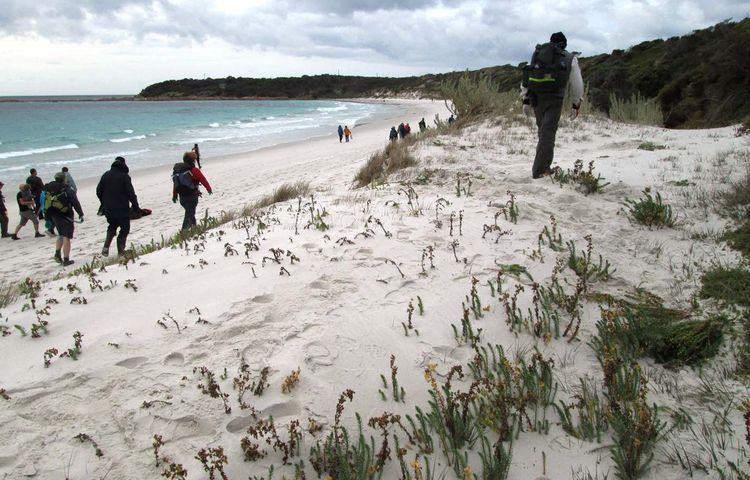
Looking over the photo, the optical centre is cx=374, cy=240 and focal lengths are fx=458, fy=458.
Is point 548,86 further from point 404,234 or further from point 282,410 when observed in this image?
point 282,410

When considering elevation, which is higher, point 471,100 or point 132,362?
point 471,100

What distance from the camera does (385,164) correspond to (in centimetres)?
844

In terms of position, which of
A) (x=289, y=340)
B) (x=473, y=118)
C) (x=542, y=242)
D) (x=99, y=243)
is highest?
(x=473, y=118)

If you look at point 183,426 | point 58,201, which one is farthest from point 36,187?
point 183,426

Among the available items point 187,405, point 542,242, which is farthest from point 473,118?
point 187,405

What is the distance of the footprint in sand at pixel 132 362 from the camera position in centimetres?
277

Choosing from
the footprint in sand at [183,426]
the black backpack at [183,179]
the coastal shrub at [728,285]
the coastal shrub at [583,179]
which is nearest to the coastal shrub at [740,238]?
the coastal shrub at [728,285]

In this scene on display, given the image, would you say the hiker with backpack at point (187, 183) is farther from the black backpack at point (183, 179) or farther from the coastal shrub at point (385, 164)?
the coastal shrub at point (385, 164)

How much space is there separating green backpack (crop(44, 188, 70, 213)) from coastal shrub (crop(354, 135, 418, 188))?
5.10 metres

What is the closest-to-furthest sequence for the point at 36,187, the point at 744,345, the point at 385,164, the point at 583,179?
the point at 744,345 < the point at 583,179 < the point at 385,164 < the point at 36,187

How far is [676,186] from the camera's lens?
Answer: 559cm

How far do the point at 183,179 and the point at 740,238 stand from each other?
784 centimetres

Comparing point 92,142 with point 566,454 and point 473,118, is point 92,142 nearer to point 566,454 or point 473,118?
point 473,118

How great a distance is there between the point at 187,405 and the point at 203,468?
423 mm
